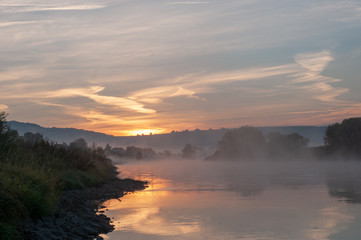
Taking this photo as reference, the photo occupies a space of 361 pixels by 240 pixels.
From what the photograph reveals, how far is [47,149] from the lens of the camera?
112ft

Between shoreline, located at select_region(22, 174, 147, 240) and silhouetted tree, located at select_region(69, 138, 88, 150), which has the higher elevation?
silhouetted tree, located at select_region(69, 138, 88, 150)

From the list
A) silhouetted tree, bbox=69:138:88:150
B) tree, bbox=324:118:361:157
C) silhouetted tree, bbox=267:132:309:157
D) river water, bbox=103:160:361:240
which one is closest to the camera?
river water, bbox=103:160:361:240

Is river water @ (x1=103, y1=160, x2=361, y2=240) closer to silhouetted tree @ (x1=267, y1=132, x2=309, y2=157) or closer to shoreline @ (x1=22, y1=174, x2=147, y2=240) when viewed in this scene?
shoreline @ (x1=22, y1=174, x2=147, y2=240)

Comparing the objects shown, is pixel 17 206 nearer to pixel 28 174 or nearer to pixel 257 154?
pixel 28 174

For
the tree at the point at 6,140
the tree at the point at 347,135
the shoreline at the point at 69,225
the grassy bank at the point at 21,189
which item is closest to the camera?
the grassy bank at the point at 21,189

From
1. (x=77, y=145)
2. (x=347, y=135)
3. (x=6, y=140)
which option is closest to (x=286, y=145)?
(x=347, y=135)

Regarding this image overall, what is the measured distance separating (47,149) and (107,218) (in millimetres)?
16693

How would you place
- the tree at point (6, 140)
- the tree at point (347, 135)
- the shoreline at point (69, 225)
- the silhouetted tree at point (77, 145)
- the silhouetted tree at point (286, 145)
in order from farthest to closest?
the silhouetted tree at point (286, 145), the tree at point (347, 135), the silhouetted tree at point (77, 145), the tree at point (6, 140), the shoreline at point (69, 225)

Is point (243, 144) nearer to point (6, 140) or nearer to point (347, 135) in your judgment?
point (347, 135)

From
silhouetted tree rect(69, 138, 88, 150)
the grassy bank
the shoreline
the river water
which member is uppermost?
silhouetted tree rect(69, 138, 88, 150)

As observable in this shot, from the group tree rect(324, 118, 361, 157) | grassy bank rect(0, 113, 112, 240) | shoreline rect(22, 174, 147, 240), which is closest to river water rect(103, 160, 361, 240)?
shoreline rect(22, 174, 147, 240)

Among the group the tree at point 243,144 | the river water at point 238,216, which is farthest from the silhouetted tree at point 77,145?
the tree at point 243,144

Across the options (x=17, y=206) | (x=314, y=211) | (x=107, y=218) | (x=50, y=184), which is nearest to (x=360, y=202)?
(x=314, y=211)

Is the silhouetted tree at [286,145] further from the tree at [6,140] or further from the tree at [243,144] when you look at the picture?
the tree at [6,140]
